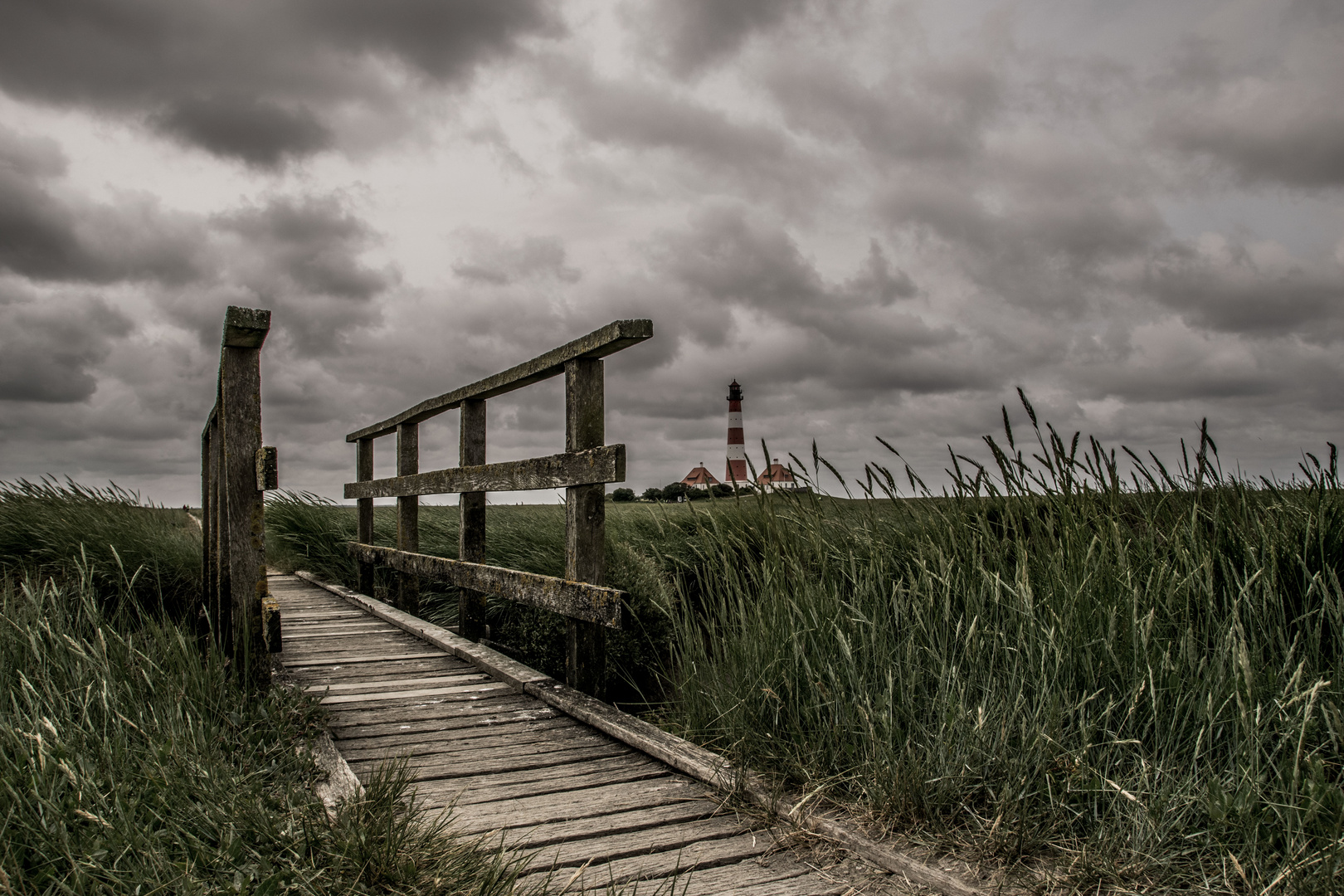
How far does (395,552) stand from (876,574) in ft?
16.1

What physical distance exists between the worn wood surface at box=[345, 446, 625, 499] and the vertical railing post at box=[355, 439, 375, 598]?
180cm

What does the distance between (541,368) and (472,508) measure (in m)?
1.56

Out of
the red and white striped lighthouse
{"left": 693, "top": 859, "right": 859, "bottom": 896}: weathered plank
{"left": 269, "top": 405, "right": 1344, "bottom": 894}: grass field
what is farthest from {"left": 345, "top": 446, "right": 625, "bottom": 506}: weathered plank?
the red and white striped lighthouse

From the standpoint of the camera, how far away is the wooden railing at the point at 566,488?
405cm

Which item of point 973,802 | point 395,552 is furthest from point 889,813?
point 395,552

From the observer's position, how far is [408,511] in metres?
7.03

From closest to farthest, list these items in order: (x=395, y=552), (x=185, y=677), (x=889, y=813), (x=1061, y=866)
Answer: (x=1061, y=866), (x=889, y=813), (x=185, y=677), (x=395, y=552)

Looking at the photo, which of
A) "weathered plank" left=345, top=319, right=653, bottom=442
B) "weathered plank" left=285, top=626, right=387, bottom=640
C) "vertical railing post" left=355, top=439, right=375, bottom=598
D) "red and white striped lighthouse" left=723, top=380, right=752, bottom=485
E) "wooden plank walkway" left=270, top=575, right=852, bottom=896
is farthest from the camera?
"red and white striped lighthouse" left=723, top=380, right=752, bottom=485

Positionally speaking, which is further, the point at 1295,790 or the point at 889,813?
the point at 889,813

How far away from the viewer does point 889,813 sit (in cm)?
234

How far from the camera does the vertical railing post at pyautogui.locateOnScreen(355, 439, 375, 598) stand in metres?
8.30

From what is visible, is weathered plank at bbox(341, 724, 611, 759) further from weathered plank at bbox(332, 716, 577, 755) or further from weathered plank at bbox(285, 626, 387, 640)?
weathered plank at bbox(285, 626, 387, 640)

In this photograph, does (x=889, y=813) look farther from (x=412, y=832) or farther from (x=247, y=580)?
(x=247, y=580)

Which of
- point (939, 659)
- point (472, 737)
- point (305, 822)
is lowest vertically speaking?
point (472, 737)
